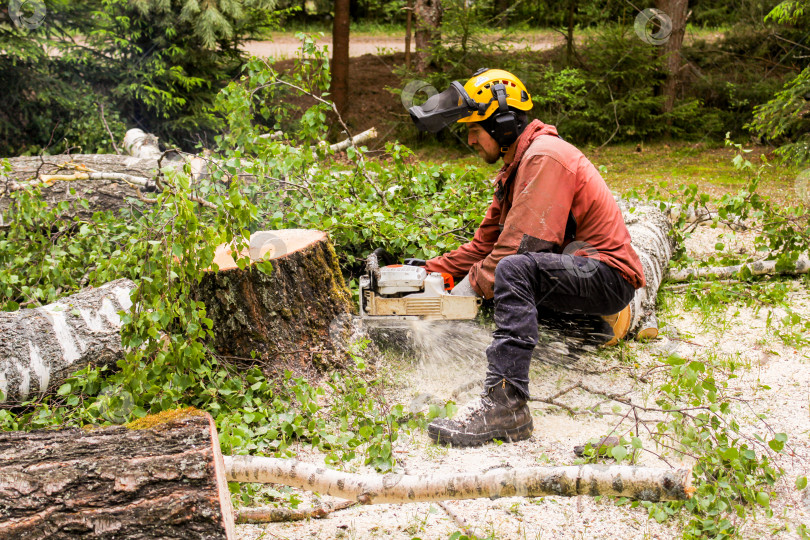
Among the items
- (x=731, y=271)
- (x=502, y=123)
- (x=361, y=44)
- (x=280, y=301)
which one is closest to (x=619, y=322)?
(x=502, y=123)

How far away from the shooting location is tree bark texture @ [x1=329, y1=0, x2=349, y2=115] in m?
11.4

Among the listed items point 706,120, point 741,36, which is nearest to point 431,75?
point 706,120

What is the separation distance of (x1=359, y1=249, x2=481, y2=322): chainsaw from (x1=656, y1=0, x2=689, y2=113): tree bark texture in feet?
28.2

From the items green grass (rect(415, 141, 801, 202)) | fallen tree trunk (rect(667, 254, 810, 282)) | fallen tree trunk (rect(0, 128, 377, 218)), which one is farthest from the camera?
green grass (rect(415, 141, 801, 202))

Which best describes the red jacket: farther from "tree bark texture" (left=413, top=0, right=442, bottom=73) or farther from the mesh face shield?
"tree bark texture" (left=413, top=0, right=442, bottom=73)

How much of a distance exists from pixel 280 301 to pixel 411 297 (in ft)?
2.31

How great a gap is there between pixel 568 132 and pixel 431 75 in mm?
2524

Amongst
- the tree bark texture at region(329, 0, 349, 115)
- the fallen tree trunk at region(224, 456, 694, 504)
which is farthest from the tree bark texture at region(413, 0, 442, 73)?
the fallen tree trunk at region(224, 456, 694, 504)

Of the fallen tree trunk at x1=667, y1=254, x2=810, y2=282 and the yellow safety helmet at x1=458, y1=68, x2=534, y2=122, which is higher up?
the yellow safety helmet at x1=458, y1=68, x2=534, y2=122

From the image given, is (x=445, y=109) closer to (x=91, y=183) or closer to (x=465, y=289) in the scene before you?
(x=465, y=289)

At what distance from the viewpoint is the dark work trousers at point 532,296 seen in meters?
2.99

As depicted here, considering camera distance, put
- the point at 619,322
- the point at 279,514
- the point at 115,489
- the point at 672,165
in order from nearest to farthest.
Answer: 1. the point at 115,489
2. the point at 279,514
3. the point at 619,322
4. the point at 672,165

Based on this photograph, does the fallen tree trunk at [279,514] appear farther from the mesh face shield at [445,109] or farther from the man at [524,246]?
the mesh face shield at [445,109]

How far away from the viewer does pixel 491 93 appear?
3209mm
